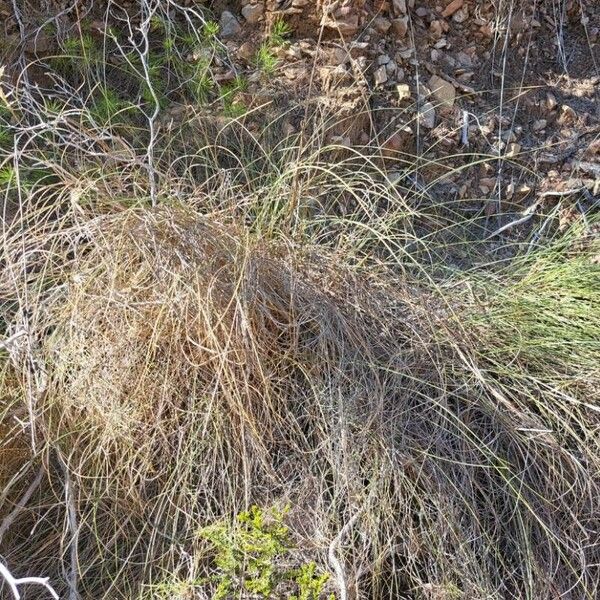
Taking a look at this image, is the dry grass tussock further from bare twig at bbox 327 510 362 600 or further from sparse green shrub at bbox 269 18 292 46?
sparse green shrub at bbox 269 18 292 46

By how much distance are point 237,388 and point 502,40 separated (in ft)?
4.63

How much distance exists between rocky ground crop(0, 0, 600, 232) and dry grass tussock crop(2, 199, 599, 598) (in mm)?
586

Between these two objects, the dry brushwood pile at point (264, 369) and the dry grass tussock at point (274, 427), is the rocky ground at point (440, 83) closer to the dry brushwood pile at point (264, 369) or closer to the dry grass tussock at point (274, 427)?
the dry brushwood pile at point (264, 369)

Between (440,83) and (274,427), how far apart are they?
1.16 m

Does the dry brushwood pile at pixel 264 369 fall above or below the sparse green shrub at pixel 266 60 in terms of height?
below

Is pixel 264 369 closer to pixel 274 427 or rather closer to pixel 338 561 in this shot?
pixel 274 427

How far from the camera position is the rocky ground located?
2.48m

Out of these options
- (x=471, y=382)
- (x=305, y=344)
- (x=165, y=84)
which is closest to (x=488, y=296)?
(x=471, y=382)

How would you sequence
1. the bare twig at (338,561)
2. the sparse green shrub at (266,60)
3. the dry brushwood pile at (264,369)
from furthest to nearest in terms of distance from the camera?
the sparse green shrub at (266,60) < the dry brushwood pile at (264,369) < the bare twig at (338,561)

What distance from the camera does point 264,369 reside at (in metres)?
1.95

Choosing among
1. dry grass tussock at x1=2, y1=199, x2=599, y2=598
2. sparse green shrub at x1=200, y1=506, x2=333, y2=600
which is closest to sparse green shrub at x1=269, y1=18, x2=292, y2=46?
dry grass tussock at x1=2, y1=199, x2=599, y2=598

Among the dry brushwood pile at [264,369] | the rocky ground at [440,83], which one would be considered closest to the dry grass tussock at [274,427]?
the dry brushwood pile at [264,369]

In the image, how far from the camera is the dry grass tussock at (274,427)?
185cm

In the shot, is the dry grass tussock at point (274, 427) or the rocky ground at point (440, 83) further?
the rocky ground at point (440, 83)
